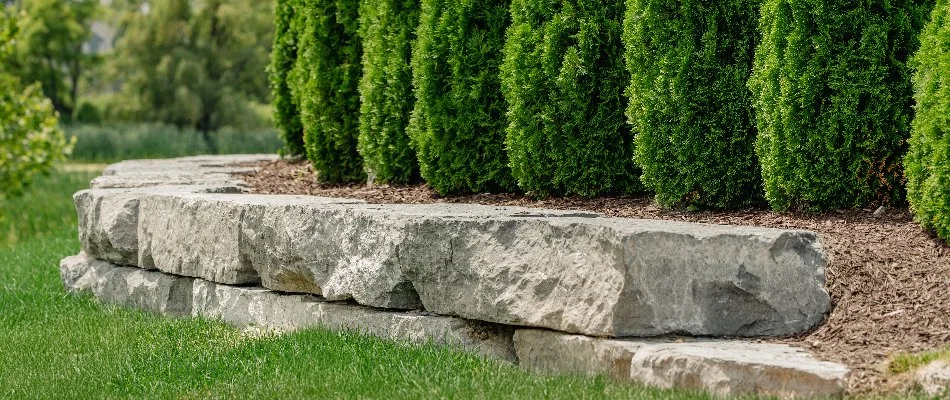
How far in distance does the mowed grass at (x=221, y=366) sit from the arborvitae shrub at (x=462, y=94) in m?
1.76

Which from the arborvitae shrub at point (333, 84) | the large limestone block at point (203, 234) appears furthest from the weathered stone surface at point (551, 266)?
the arborvitae shrub at point (333, 84)

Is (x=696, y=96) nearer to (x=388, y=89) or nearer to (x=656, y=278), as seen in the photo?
(x=656, y=278)

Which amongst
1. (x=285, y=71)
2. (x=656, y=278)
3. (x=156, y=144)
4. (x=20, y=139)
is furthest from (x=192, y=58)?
(x=656, y=278)

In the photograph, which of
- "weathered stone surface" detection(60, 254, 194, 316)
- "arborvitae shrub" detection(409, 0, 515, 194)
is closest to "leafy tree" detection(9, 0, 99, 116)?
"weathered stone surface" detection(60, 254, 194, 316)

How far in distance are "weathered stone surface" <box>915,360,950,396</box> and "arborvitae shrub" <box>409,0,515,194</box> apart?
341 cm

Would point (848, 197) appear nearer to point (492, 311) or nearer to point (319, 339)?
point (492, 311)

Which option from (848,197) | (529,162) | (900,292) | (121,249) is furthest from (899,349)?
(121,249)

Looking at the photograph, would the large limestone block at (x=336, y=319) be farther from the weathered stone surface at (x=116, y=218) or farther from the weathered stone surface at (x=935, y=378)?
the weathered stone surface at (x=935, y=378)

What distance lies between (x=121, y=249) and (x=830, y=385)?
5693 millimetres

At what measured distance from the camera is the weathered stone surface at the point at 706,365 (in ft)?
13.8

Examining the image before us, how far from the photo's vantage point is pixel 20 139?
48.4 feet

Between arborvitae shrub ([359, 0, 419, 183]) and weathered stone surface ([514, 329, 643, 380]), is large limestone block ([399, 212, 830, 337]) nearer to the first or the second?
Answer: weathered stone surface ([514, 329, 643, 380])

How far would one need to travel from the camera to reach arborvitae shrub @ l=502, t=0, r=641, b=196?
6.38 m

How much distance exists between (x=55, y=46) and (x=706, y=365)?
30422mm
